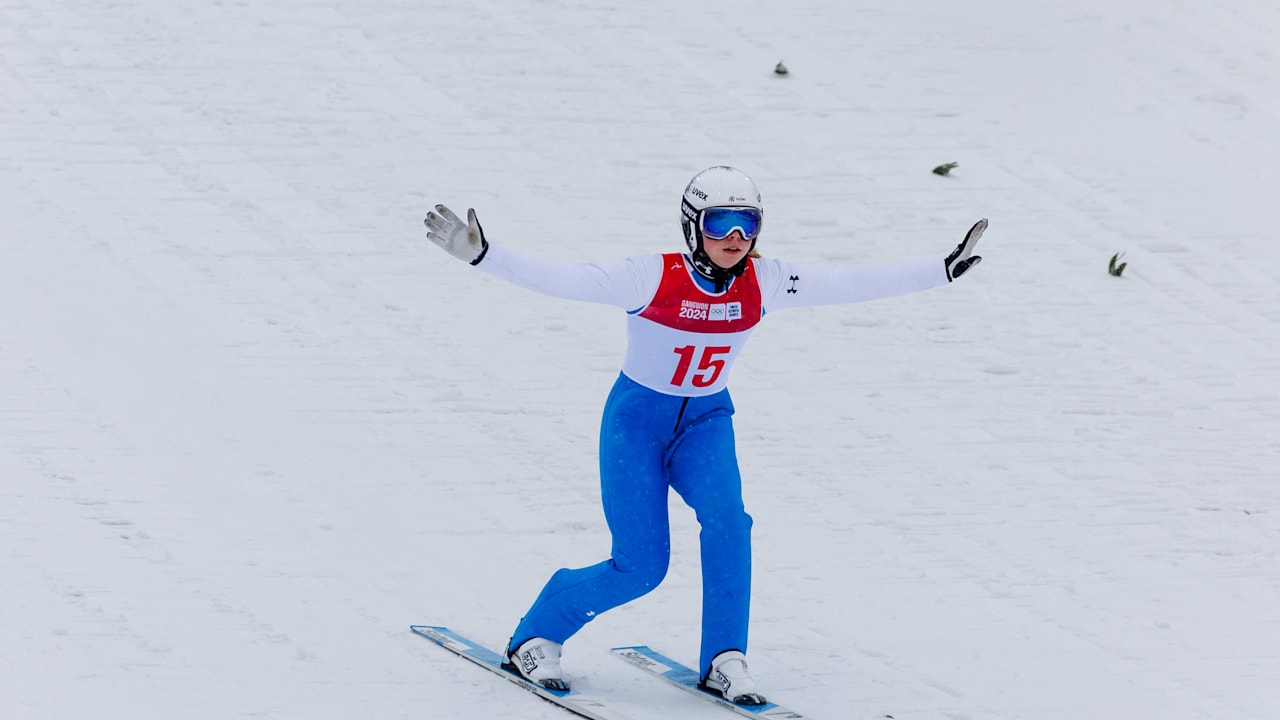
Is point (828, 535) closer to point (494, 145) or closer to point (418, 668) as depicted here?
point (418, 668)

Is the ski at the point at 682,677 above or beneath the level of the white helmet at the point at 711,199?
beneath

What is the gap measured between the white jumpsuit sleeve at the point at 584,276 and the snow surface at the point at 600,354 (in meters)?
1.45

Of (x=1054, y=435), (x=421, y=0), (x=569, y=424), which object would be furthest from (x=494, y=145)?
(x=1054, y=435)

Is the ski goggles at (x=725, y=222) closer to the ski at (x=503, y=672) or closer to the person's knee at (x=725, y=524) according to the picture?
the person's knee at (x=725, y=524)

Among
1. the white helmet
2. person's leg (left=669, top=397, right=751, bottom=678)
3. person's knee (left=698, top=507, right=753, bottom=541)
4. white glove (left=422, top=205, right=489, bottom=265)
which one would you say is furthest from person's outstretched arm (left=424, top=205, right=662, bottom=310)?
person's knee (left=698, top=507, right=753, bottom=541)

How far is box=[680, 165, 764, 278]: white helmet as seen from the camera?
533 cm

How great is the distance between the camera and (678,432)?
5.51 m

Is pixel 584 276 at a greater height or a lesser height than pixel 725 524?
greater

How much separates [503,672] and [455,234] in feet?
5.77

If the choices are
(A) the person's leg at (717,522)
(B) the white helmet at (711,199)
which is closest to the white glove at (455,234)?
(B) the white helmet at (711,199)

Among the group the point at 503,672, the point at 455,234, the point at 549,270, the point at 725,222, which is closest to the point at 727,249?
the point at 725,222

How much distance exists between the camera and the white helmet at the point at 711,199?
210 inches

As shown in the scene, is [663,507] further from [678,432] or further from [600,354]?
[600,354]

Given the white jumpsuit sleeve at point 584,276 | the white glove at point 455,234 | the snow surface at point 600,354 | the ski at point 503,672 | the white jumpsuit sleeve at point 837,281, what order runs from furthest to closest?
the snow surface at point 600,354 < the white jumpsuit sleeve at point 837,281 < the ski at point 503,672 < the white jumpsuit sleeve at point 584,276 < the white glove at point 455,234
